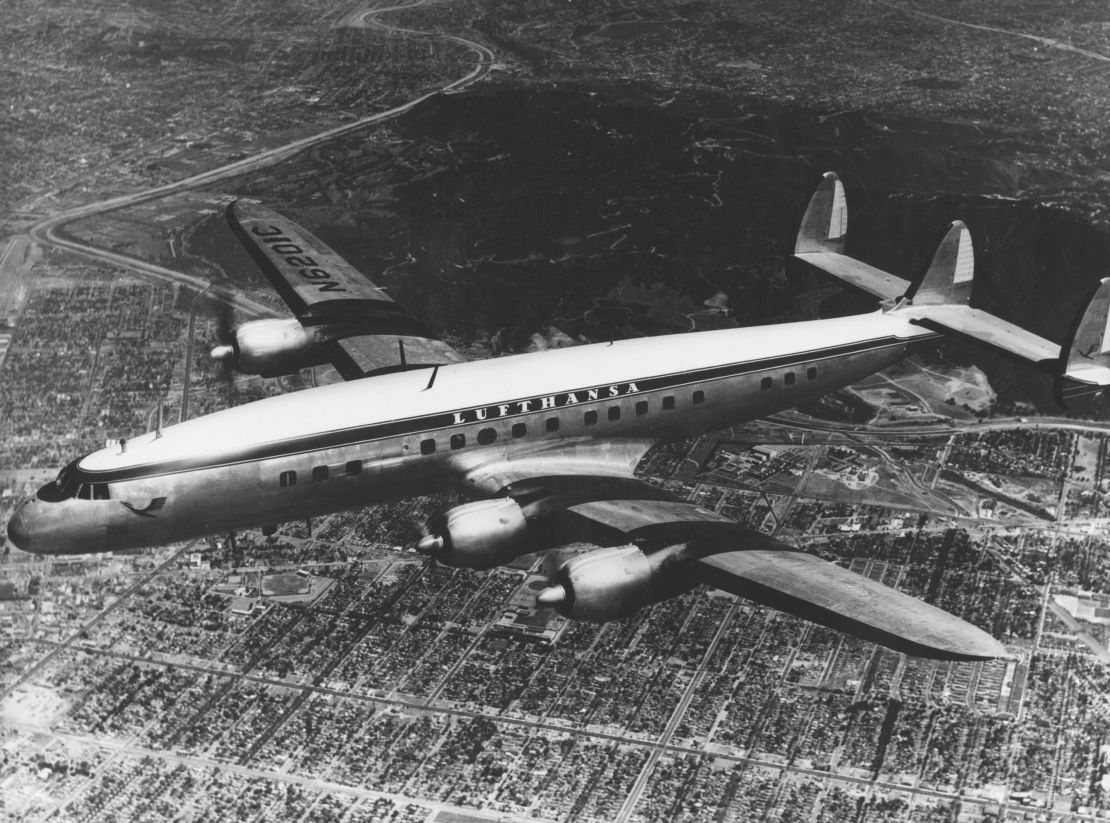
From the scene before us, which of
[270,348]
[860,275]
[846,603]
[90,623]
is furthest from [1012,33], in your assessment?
[90,623]

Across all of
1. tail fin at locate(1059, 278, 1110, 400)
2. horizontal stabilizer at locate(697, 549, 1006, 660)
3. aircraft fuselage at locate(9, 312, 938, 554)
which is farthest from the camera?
tail fin at locate(1059, 278, 1110, 400)

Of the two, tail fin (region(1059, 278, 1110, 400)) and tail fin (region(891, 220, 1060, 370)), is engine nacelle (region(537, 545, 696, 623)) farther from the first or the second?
tail fin (region(1059, 278, 1110, 400))

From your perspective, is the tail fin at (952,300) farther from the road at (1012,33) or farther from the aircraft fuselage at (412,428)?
the road at (1012,33)

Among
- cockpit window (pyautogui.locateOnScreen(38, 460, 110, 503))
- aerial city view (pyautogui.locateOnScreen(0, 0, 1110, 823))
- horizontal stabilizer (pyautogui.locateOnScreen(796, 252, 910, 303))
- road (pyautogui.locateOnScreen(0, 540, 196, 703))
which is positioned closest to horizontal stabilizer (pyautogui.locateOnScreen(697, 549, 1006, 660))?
aerial city view (pyautogui.locateOnScreen(0, 0, 1110, 823))

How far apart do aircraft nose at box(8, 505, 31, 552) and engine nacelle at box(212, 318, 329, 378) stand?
12743mm

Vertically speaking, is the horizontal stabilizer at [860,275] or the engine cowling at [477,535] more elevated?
the engine cowling at [477,535]

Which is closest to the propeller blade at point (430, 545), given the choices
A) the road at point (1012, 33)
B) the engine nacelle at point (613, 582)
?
the engine nacelle at point (613, 582)

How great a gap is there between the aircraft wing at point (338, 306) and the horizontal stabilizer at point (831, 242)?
17.8 m

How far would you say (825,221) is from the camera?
5959cm

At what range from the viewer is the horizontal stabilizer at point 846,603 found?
36.0m

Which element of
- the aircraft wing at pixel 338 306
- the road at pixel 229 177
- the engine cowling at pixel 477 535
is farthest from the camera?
the road at pixel 229 177

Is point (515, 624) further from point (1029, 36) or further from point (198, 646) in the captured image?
point (1029, 36)

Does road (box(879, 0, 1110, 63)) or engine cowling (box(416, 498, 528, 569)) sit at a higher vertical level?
engine cowling (box(416, 498, 528, 569))

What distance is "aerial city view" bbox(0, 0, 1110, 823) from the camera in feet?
149
